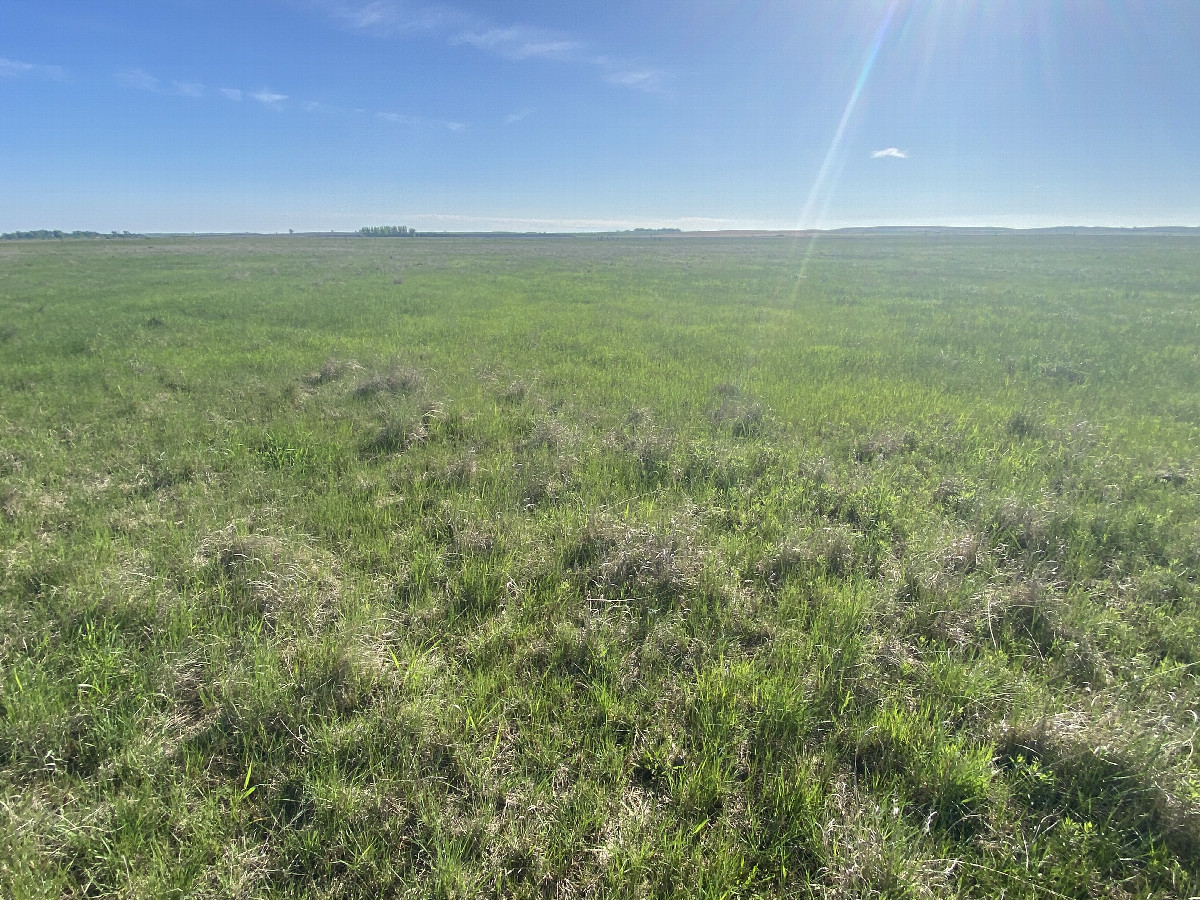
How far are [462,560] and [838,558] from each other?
3352mm

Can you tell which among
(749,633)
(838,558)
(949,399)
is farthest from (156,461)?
(949,399)

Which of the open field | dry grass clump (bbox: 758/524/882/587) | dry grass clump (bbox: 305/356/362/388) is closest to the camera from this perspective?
the open field

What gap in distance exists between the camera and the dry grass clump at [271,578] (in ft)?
13.0

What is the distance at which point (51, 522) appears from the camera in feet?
16.9

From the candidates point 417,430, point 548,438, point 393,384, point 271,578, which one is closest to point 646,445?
point 548,438

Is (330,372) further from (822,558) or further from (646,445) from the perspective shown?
(822,558)

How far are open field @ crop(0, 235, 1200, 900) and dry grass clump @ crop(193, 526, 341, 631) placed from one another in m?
0.03

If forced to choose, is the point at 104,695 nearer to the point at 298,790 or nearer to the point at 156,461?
the point at 298,790

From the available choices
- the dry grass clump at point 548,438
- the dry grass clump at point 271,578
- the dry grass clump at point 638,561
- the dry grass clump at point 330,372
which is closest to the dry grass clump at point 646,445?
the dry grass clump at point 548,438

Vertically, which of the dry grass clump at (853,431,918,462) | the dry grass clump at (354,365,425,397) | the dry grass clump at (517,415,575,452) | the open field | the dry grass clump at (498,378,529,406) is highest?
the dry grass clump at (354,365,425,397)

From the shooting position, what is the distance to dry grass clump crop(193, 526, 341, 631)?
3.97m

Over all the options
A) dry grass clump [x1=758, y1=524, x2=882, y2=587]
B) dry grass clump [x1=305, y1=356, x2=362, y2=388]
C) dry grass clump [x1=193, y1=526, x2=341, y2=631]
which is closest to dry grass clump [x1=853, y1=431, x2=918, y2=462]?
dry grass clump [x1=758, y1=524, x2=882, y2=587]

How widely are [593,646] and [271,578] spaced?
106 inches

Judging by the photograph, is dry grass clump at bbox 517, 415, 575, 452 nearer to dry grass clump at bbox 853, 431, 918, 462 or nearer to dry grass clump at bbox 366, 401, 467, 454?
dry grass clump at bbox 366, 401, 467, 454
